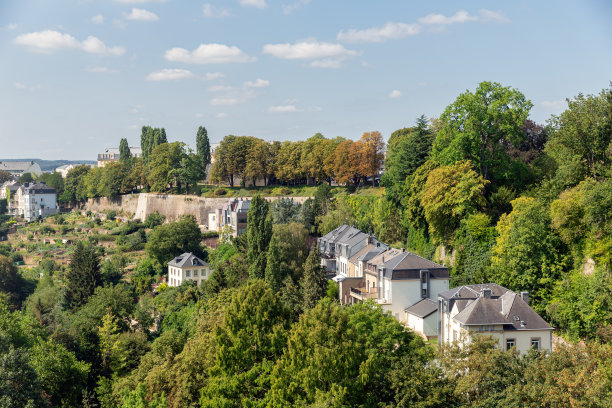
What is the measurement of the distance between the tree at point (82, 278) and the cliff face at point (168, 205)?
69.5 ft

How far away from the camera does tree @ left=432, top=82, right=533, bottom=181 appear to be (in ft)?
128

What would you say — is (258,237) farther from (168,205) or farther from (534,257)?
(168,205)

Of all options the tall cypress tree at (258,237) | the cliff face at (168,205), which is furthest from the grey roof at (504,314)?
the cliff face at (168,205)

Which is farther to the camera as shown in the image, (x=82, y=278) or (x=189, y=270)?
(x=189, y=270)

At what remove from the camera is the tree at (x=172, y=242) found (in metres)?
64.8

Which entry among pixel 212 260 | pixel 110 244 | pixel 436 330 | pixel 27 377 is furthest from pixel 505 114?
pixel 110 244

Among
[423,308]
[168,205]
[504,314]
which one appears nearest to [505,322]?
[504,314]

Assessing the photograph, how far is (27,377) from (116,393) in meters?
Answer: 5.41

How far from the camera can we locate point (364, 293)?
133 feet

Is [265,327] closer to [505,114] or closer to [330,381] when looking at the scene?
[330,381]

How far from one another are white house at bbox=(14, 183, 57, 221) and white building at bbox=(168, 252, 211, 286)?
68.2m

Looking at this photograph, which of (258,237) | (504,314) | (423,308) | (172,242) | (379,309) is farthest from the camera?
(172,242)

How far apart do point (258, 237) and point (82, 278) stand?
65.7ft

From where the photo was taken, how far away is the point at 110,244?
82562mm
